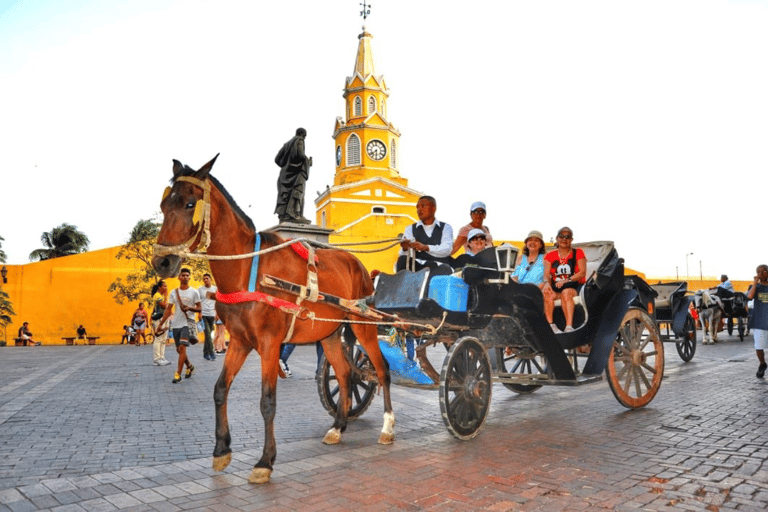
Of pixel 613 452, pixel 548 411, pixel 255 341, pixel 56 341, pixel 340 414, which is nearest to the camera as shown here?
pixel 255 341

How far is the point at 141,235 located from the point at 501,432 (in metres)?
31.3

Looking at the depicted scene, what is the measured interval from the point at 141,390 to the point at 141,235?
26188 millimetres

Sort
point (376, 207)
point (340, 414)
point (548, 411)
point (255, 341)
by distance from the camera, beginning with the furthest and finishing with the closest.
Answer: point (376, 207) < point (548, 411) < point (340, 414) < point (255, 341)

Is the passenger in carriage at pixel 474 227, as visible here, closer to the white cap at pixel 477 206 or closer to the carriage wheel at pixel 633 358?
the white cap at pixel 477 206

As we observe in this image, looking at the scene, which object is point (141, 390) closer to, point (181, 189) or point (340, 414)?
point (340, 414)

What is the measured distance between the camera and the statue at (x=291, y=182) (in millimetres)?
17641

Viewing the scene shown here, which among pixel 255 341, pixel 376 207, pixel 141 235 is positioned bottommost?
pixel 255 341

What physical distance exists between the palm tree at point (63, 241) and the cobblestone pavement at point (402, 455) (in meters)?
44.9

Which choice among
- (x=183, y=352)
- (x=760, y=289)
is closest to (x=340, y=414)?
(x=183, y=352)

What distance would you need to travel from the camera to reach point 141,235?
110 ft

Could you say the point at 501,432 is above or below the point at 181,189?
below

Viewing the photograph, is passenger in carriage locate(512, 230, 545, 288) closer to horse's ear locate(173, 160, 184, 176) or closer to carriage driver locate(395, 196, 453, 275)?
carriage driver locate(395, 196, 453, 275)

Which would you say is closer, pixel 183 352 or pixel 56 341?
pixel 183 352

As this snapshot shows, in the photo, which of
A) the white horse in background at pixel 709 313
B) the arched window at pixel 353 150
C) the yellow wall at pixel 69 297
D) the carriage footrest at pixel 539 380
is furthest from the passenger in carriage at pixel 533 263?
the arched window at pixel 353 150
